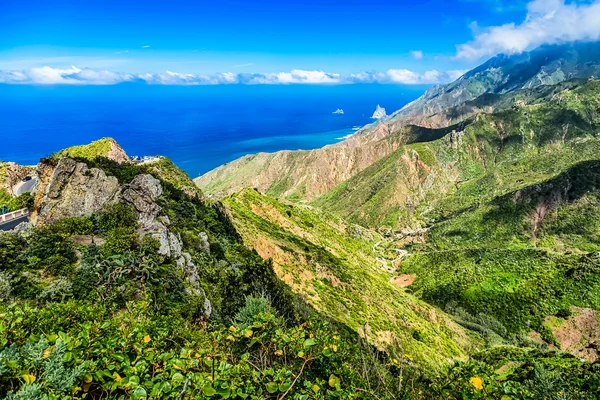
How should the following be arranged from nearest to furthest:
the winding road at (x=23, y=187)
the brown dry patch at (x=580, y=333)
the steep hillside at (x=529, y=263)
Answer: the winding road at (x=23, y=187) → the brown dry patch at (x=580, y=333) → the steep hillside at (x=529, y=263)

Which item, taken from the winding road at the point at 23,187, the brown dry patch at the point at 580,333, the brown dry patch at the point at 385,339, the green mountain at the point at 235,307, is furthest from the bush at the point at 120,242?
the brown dry patch at the point at 580,333

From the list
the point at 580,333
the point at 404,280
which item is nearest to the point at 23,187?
the point at 404,280

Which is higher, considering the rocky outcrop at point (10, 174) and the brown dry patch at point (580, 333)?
the rocky outcrop at point (10, 174)

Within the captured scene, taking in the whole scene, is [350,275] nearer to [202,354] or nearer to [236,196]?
[236,196]

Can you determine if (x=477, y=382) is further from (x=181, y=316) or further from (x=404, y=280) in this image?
(x=404, y=280)

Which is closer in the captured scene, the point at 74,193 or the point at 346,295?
the point at 74,193

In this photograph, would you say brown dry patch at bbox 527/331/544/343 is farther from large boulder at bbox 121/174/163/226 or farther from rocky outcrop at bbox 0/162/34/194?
rocky outcrop at bbox 0/162/34/194

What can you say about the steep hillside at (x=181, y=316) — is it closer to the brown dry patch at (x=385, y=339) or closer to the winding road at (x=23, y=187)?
the brown dry patch at (x=385, y=339)
